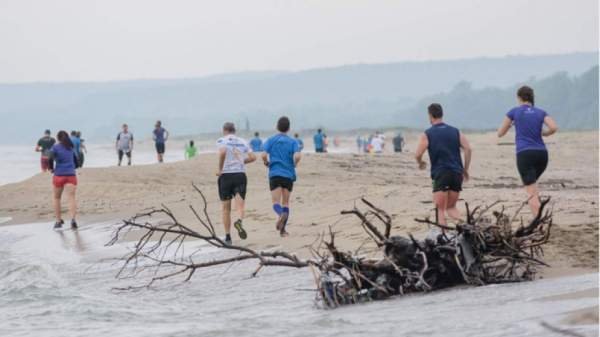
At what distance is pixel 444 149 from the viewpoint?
1036 centimetres

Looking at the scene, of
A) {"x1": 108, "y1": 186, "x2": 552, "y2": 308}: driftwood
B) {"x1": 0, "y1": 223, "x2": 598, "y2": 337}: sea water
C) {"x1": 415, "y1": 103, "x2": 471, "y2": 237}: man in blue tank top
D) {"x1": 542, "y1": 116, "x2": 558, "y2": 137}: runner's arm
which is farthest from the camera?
{"x1": 542, "y1": 116, "x2": 558, "y2": 137}: runner's arm

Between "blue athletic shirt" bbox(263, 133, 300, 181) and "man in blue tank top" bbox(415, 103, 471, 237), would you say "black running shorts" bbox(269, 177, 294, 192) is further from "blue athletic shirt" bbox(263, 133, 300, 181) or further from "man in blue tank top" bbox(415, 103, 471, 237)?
"man in blue tank top" bbox(415, 103, 471, 237)

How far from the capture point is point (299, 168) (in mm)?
26438

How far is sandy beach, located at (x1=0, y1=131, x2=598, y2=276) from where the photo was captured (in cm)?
1137

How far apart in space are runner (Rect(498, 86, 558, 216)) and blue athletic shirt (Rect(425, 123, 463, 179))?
0.53 meters

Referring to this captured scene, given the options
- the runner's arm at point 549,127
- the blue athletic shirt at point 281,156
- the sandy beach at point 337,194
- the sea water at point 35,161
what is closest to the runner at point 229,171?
the blue athletic shirt at point 281,156

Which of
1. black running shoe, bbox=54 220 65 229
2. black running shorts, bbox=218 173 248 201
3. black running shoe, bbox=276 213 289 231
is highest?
black running shorts, bbox=218 173 248 201

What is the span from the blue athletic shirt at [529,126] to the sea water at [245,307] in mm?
2130

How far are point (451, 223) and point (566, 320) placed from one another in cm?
409

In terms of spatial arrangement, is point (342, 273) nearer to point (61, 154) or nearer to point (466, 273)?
point (466, 273)

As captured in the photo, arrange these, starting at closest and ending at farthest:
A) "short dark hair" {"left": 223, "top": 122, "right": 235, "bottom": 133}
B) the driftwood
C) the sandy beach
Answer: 1. the driftwood
2. the sandy beach
3. "short dark hair" {"left": 223, "top": 122, "right": 235, "bottom": 133}

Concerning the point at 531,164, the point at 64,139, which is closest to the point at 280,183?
the point at 531,164

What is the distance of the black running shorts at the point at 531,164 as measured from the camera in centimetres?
1065

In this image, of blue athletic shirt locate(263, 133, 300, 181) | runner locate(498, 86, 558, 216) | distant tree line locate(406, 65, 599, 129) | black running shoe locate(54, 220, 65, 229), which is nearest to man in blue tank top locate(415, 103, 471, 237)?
runner locate(498, 86, 558, 216)
